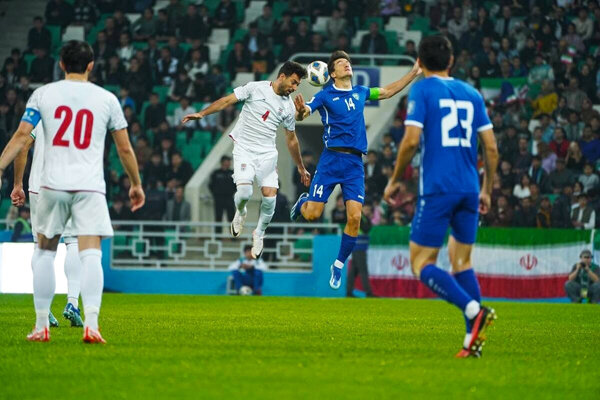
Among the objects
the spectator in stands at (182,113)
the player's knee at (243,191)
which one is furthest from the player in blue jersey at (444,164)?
the spectator in stands at (182,113)

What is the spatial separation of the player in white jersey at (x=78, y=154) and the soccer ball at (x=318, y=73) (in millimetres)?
5595

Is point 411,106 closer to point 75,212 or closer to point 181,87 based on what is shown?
point 75,212

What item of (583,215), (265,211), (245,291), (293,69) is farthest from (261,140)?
(583,215)

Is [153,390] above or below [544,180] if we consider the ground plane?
below

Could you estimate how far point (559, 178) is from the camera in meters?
24.4

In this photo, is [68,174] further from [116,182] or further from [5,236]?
[116,182]

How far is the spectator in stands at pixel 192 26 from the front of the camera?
31219mm

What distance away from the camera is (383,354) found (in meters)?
8.73

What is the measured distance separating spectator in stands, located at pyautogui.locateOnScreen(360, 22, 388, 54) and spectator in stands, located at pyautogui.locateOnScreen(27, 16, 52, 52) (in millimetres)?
9149

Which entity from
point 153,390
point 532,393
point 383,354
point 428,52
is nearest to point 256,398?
point 153,390

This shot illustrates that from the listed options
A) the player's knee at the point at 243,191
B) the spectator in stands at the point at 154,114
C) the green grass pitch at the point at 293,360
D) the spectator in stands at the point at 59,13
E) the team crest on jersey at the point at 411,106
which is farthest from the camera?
the spectator in stands at the point at 59,13

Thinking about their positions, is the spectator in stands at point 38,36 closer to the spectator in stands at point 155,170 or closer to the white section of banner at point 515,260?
the spectator in stands at point 155,170

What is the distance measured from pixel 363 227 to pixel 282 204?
2.39 meters

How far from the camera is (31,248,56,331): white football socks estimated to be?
9.09 metres
